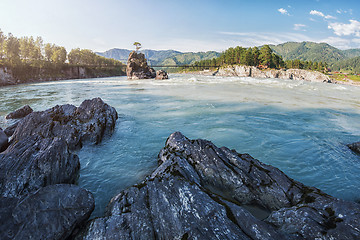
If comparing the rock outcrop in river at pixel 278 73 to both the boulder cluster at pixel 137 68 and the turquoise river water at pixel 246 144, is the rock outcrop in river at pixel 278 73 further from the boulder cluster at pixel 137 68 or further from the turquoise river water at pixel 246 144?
the turquoise river water at pixel 246 144

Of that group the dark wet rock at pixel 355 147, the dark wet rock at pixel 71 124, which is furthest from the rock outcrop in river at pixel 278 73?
the dark wet rock at pixel 71 124

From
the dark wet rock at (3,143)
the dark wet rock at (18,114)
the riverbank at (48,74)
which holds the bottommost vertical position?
the dark wet rock at (3,143)

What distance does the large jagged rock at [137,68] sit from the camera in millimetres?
90875

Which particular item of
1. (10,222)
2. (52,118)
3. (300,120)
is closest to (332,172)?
(300,120)

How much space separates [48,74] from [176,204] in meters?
113

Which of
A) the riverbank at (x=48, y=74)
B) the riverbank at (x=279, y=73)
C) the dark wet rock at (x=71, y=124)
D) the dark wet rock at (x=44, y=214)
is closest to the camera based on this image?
the dark wet rock at (x=44, y=214)

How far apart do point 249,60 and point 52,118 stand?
14973 cm

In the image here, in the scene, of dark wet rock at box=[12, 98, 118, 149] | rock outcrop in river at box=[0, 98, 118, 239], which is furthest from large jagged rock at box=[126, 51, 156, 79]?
rock outcrop in river at box=[0, 98, 118, 239]

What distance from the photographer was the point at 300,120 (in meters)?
15.7

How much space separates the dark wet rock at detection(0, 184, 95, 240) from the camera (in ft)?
12.4

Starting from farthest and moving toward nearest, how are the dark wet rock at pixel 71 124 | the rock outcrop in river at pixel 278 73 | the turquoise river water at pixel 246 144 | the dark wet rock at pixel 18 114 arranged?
1. the rock outcrop in river at pixel 278 73
2. the dark wet rock at pixel 18 114
3. the dark wet rock at pixel 71 124
4. the turquoise river water at pixel 246 144

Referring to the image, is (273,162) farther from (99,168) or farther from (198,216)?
(99,168)

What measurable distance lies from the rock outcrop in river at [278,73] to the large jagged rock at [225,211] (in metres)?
132

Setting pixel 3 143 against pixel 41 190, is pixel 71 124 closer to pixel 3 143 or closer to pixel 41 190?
pixel 3 143
